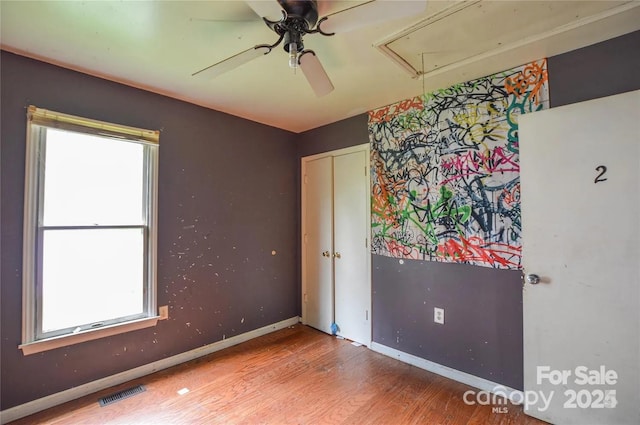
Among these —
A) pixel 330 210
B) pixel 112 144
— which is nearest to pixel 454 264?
pixel 330 210

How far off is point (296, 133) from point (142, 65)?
188cm

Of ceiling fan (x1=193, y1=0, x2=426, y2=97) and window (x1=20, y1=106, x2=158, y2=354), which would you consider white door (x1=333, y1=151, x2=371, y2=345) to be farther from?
window (x1=20, y1=106, x2=158, y2=354)

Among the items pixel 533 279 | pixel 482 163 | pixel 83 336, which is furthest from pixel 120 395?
pixel 482 163

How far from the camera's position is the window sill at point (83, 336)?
1927 mm

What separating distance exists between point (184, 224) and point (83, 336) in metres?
1.09

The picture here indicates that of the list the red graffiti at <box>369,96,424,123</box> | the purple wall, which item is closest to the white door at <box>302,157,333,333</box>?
the purple wall

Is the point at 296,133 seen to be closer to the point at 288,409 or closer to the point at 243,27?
the point at 243,27

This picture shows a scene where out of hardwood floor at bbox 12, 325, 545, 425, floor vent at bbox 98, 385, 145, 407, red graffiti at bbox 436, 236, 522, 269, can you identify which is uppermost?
red graffiti at bbox 436, 236, 522, 269

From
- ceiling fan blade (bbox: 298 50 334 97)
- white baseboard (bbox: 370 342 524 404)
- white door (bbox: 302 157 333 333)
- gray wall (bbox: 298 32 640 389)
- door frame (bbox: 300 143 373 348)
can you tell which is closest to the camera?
ceiling fan blade (bbox: 298 50 334 97)

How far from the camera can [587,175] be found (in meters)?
1.69

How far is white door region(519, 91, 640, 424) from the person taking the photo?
1.58 m

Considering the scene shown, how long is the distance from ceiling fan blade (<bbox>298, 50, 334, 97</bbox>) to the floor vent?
2.55 meters

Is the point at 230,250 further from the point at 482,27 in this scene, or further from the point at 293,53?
the point at 482,27

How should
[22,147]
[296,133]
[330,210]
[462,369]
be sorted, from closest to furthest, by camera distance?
A: 1. [22,147]
2. [462,369]
3. [330,210]
4. [296,133]
